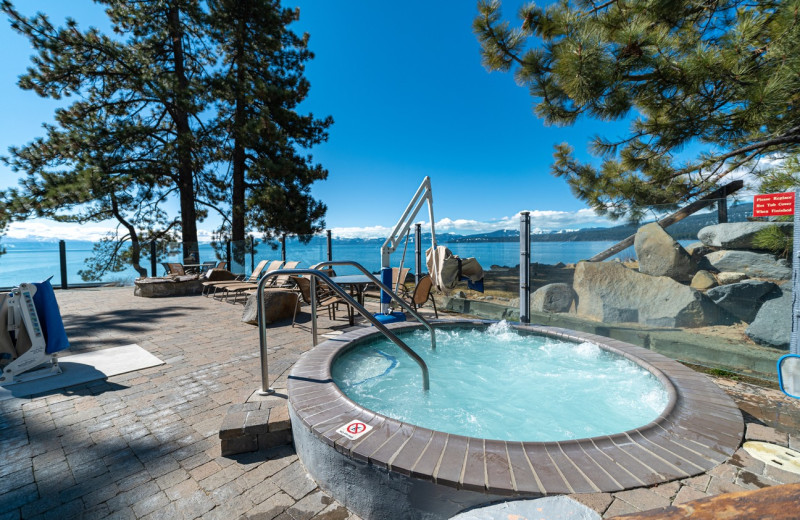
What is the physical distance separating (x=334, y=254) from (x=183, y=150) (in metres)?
7.31

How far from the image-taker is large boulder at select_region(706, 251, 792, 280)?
3.52 meters

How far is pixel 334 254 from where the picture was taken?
9.80 meters

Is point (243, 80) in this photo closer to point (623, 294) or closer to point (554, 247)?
point (554, 247)

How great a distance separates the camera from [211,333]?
5.27 metres

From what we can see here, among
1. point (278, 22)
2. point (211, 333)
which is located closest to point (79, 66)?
point (278, 22)

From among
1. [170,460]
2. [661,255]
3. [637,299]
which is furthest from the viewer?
[637,299]

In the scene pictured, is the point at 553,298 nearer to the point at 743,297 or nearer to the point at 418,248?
the point at 743,297

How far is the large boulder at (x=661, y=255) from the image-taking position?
13.8 feet

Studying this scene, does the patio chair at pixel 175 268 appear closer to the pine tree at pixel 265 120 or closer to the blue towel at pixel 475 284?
the pine tree at pixel 265 120

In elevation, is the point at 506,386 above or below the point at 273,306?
below

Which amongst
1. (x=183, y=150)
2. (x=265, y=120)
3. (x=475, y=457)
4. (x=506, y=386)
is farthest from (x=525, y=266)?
(x=183, y=150)

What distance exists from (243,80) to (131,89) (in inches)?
155

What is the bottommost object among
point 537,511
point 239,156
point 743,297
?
point 537,511

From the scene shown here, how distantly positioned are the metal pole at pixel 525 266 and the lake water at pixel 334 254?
0.17m
